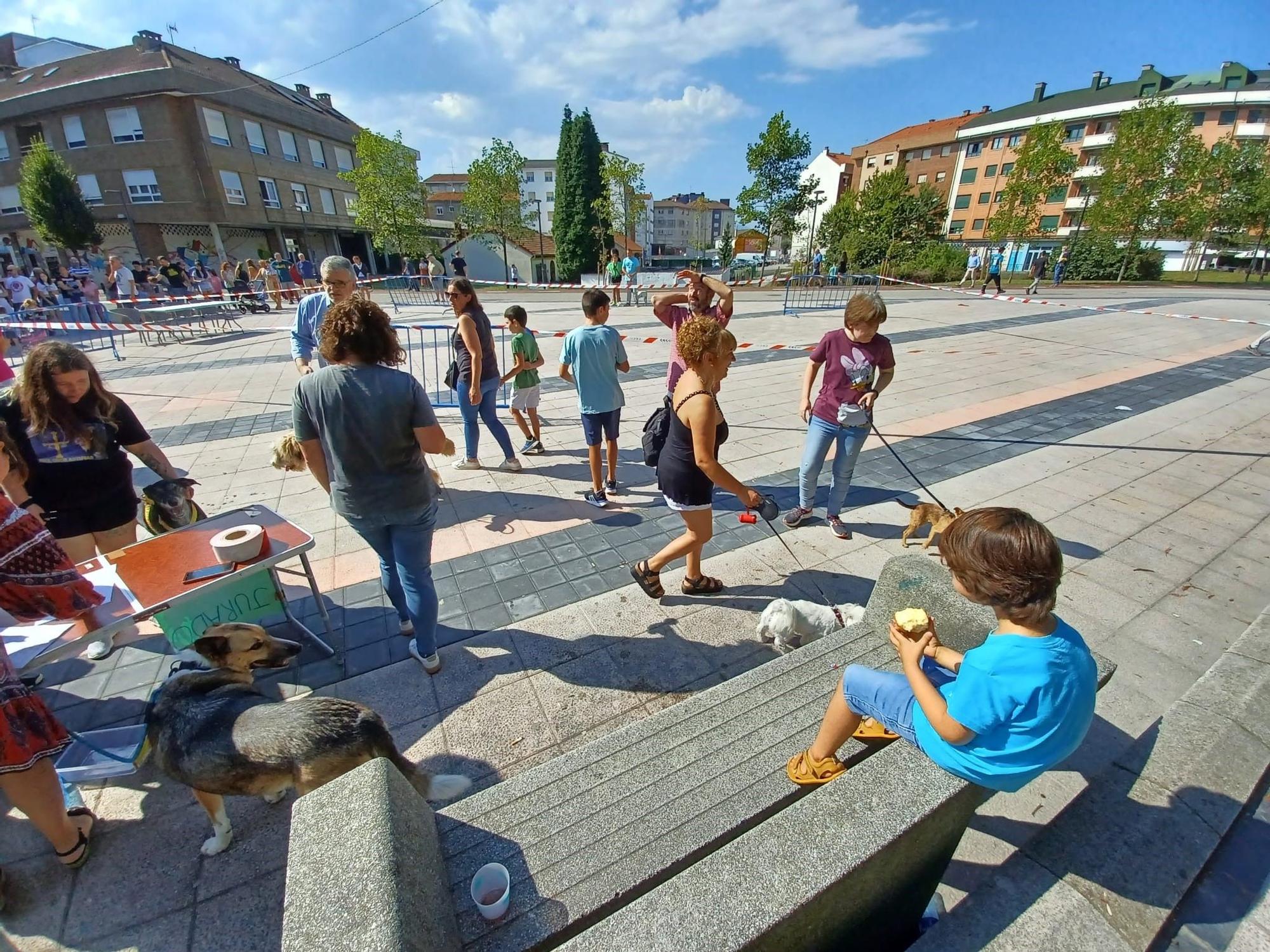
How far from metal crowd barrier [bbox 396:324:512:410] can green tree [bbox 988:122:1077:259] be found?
33.3 m

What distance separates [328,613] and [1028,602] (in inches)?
151

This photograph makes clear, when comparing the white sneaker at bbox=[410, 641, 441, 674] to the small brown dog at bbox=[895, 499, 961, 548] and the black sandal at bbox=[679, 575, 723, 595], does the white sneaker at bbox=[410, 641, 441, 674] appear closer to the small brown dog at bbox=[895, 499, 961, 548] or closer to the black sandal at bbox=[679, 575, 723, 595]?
the black sandal at bbox=[679, 575, 723, 595]

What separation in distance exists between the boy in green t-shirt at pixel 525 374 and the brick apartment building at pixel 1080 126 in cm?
4773

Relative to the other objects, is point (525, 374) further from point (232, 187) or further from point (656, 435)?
point (232, 187)

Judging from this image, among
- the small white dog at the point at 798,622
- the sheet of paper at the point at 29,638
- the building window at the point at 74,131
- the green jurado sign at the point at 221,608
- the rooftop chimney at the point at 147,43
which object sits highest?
the rooftop chimney at the point at 147,43

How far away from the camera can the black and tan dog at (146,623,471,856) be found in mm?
1959

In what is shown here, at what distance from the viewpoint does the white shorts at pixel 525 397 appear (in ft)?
19.2

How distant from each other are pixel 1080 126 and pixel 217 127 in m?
70.5

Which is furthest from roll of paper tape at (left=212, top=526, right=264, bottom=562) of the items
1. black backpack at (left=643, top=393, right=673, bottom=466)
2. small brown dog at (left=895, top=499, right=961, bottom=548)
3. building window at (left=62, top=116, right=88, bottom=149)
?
building window at (left=62, top=116, right=88, bottom=149)

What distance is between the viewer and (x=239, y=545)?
109 inches

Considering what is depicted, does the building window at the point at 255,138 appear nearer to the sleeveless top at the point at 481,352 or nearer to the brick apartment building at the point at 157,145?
the brick apartment building at the point at 157,145

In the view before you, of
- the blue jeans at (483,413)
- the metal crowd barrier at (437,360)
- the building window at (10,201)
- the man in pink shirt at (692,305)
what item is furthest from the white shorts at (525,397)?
the building window at (10,201)

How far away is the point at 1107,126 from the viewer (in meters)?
49.7

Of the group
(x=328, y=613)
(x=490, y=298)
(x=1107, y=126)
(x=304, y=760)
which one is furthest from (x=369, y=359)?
(x=1107, y=126)
